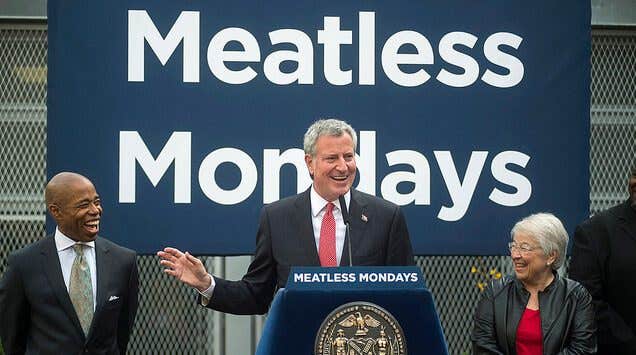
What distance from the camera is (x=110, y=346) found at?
4.82 m

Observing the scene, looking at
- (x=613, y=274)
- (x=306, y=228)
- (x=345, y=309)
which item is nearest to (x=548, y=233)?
(x=613, y=274)

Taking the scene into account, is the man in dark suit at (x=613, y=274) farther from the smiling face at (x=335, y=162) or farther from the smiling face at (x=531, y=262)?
the smiling face at (x=335, y=162)

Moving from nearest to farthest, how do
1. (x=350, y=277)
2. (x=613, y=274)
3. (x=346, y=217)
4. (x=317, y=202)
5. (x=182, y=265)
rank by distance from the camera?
(x=350, y=277)
(x=182, y=265)
(x=346, y=217)
(x=317, y=202)
(x=613, y=274)

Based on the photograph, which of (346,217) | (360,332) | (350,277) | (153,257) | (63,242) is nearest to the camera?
(360,332)

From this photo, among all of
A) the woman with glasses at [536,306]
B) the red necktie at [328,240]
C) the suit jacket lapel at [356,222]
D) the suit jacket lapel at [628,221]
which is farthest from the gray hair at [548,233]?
the red necktie at [328,240]

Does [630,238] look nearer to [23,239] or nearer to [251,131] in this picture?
[251,131]

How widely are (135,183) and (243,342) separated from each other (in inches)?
45.7

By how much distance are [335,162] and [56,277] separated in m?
1.27

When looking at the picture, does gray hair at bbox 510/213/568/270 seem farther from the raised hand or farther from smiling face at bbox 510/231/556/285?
the raised hand

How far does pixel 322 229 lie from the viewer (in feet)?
15.0

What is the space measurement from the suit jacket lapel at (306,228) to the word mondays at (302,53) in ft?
5.58

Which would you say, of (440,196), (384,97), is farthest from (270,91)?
(440,196)

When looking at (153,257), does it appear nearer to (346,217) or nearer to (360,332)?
(346,217)

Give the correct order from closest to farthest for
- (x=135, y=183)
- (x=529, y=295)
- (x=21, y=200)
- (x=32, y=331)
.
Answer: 1. (x=32, y=331)
2. (x=529, y=295)
3. (x=135, y=183)
4. (x=21, y=200)
